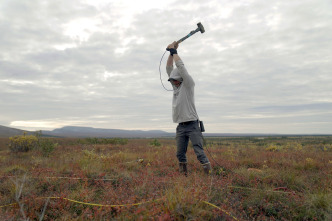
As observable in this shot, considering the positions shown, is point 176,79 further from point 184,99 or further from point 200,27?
point 200,27

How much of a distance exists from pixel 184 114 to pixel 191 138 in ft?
1.73

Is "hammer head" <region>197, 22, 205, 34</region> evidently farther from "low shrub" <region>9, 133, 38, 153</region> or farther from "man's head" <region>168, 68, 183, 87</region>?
"low shrub" <region>9, 133, 38, 153</region>

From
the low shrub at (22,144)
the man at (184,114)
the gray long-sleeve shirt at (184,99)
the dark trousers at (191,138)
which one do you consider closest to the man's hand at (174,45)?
the man at (184,114)

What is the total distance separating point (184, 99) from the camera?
4461 millimetres

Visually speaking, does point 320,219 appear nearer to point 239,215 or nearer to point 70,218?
point 239,215

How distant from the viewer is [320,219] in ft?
8.76

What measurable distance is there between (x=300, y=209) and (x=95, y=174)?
385 centimetres

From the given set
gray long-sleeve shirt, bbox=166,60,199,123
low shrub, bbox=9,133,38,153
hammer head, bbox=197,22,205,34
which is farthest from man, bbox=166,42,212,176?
low shrub, bbox=9,133,38,153

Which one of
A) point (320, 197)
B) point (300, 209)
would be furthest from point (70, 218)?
point (320, 197)

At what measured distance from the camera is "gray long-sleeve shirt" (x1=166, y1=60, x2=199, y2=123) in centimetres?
436

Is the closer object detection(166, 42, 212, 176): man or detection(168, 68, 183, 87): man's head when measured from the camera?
detection(166, 42, 212, 176): man

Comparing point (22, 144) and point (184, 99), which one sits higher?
point (184, 99)

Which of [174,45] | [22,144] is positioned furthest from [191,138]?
[22,144]

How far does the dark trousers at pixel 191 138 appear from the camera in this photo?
14.3ft
